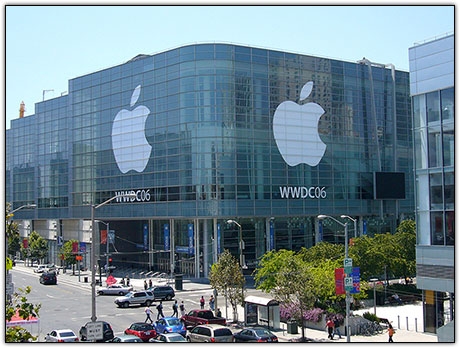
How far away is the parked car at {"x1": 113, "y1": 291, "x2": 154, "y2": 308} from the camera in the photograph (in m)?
56.4

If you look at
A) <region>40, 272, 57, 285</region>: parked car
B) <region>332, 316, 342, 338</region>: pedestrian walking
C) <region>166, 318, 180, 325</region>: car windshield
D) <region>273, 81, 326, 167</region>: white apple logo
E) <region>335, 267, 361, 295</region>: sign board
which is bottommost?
<region>40, 272, 57, 285</region>: parked car

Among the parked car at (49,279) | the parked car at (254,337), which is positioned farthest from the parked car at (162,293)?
the parked car at (254,337)

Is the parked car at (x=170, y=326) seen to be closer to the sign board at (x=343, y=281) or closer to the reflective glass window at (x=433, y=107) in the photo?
the sign board at (x=343, y=281)

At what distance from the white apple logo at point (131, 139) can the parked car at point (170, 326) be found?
4207cm

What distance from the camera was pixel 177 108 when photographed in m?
77.9

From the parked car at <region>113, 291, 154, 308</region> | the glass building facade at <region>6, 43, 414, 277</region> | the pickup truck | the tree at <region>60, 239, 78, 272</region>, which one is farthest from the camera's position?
the tree at <region>60, 239, 78, 272</region>

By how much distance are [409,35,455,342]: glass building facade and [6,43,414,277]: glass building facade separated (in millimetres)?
35824

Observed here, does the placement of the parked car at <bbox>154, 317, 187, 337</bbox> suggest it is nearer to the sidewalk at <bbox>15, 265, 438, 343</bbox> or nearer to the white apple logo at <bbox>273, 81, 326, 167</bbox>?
the sidewalk at <bbox>15, 265, 438, 343</bbox>

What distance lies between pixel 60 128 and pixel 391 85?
5611 centimetres

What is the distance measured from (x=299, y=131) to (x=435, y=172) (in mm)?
46806

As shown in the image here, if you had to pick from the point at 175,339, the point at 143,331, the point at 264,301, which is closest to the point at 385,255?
the point at 264,301

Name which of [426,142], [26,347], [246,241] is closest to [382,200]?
[246,241]

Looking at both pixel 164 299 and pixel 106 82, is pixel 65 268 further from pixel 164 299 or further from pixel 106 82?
pixel 164 299

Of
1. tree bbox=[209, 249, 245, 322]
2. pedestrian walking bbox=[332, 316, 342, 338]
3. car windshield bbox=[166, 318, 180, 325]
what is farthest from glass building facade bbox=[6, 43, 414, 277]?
pedestrian walking bbox=[332, 316, 342, 338]
